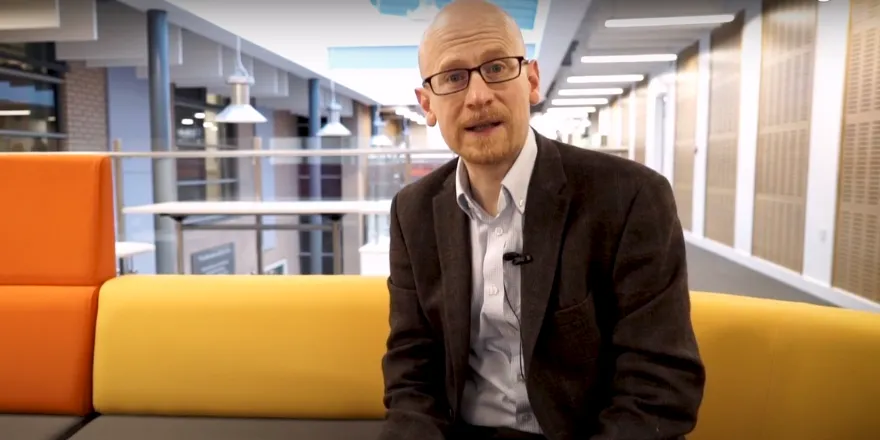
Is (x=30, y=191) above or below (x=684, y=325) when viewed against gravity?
above

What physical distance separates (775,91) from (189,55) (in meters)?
8.58

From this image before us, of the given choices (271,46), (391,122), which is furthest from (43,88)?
(391,122)

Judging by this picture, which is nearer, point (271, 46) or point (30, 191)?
point (30, 191)

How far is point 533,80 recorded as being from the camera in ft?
4.04

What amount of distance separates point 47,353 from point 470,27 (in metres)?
1.36

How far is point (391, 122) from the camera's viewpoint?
2222cm

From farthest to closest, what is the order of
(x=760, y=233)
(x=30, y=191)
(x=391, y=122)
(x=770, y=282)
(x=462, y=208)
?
(x=391, y=122), (x=760, y=233), (x=770, y=282), (x=30, y=191), (x=462, y=208)

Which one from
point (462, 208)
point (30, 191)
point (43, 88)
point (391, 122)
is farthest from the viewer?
point (391, 122)

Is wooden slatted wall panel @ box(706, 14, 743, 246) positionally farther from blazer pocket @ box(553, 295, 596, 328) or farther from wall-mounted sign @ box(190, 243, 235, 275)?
wall-mounted sign @ box(190, 243, 235, 275)

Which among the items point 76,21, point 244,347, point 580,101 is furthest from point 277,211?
point 580,101

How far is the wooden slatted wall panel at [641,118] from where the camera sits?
11109mm

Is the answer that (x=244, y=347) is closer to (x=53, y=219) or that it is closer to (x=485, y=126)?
(x=53, y=219)

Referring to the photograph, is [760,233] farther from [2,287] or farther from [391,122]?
[391,122]

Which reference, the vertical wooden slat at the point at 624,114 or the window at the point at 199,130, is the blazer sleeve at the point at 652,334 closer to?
the window at the point at 199,130
